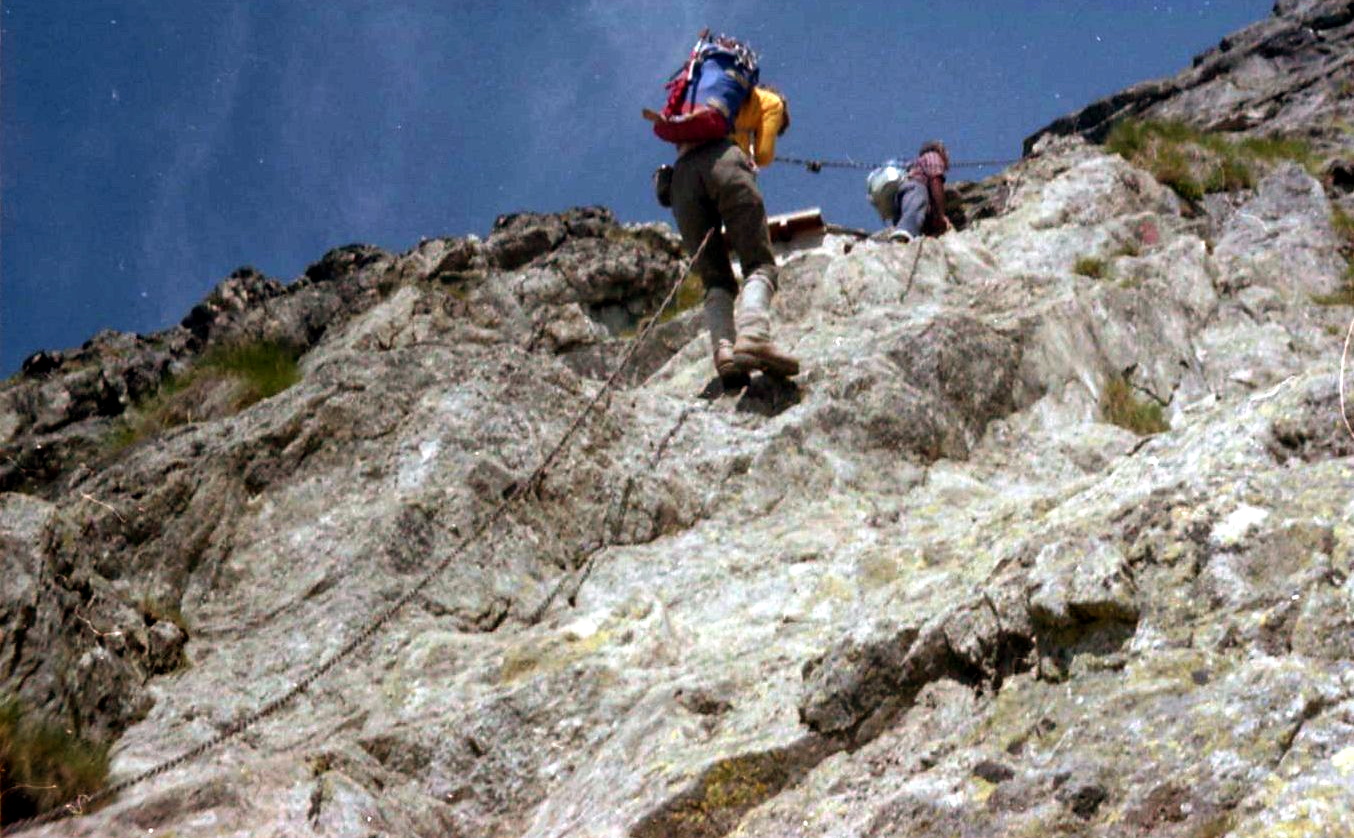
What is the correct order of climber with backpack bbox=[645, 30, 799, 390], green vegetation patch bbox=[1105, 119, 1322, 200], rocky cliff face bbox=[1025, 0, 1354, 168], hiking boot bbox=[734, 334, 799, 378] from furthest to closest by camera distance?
rocky cliff face bbox=[1025, 0, 1354, 168]
green vegetation patch bbox=[1105, 119, 1322, 200]
climber with backpack bbox=[645, 30, 799, 390]
hiking boot bbox=[734, 334, 799, 378]

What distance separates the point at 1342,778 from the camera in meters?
3.61

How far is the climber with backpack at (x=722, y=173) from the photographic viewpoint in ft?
34.6

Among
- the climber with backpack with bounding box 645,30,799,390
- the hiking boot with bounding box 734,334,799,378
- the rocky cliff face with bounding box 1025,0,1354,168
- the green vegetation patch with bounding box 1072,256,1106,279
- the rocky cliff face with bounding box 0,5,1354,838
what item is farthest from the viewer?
the rocky cliff face with bounding box 1025,0,1354,168

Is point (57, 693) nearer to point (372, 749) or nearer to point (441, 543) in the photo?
point (372, 749)

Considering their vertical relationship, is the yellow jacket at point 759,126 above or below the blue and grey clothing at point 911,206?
below

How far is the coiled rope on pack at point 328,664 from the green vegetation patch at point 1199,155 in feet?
31.6

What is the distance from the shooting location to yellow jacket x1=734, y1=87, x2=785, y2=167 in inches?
439

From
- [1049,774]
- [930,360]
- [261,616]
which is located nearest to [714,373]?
[930,360]

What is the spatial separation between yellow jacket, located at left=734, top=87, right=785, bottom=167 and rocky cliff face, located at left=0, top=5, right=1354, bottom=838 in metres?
1.54

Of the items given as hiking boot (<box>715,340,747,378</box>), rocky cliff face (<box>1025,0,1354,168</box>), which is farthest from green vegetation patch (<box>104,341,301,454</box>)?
rocky cliff face (<box>1025,0,1354,168</box>)

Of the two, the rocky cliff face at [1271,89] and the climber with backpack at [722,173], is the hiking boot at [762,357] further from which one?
the rocky cliff face at [1271,89]

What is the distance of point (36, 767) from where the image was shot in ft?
19.6

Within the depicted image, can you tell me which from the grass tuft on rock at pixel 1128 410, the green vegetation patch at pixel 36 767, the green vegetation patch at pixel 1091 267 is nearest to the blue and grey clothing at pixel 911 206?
the green vegetation patch at pixel 1091 267

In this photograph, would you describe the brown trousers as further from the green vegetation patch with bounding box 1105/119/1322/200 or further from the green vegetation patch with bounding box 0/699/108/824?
the green vegetation patch with bounding box 1105/119/1322/200
